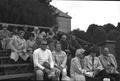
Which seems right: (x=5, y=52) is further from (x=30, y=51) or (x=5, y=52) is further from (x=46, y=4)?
(x=46, y=4)

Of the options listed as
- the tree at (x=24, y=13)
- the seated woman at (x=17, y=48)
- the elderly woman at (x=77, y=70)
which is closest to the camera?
the elderly woman at (x=77, y=70)

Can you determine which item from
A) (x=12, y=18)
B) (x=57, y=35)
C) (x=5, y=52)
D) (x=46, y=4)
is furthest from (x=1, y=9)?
(x=5, y=52)

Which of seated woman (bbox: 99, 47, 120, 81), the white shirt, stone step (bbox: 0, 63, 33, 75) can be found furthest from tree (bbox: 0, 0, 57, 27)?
the white shirt

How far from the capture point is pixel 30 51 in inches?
308

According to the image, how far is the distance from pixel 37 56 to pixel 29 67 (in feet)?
2.27

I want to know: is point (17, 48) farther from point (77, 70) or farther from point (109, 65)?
point (109, 65)

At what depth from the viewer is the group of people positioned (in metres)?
6.92

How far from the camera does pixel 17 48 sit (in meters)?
7.62

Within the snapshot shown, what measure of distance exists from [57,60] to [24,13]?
10.5 metres

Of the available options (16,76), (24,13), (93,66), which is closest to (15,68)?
(16,76)

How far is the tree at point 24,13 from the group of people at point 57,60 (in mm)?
8266

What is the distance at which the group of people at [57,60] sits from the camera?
6918 millimetres

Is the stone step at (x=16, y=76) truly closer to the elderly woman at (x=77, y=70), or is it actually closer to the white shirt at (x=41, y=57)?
the white shirt at (x=41, y=57)

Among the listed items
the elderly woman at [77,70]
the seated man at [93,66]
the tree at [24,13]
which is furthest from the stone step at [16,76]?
the tree at [24,13]
